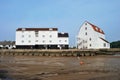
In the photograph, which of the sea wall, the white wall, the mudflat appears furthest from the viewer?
the white wall

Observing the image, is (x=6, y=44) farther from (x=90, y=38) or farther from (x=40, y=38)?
(x=90, y=38)

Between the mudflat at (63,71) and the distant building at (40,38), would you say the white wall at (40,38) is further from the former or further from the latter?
the mudflat at (63,71)

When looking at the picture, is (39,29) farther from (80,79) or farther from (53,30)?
(80,79)

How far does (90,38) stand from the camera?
9094 cm

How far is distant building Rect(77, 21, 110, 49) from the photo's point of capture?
294 ft

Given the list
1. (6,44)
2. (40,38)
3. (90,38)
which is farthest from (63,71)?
(6,44)

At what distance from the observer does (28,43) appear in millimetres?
103562

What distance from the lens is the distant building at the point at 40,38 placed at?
103312mm

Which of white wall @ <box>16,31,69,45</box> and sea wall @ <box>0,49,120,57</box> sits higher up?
white wall @ <box>16,31,69,45</box>

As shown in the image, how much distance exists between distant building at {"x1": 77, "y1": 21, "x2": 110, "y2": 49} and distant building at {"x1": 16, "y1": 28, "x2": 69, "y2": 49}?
12.2 meters

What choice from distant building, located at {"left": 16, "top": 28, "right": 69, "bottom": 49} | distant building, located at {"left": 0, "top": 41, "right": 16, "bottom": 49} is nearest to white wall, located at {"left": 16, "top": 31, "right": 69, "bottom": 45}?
distant building, located at {"left": 16, "top": 28, "right": 69, "bottom": 49}

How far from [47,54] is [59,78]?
178 ft

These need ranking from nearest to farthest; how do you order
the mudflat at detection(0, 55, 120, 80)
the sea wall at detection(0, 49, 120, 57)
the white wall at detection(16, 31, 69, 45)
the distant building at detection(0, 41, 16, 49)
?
the mudflat at detection(0, 55, 120, 80) → the sea wall at detection(0, 49, 120, 57) → the white wall at detection(16, 31, 69, 45) → the distant building at detection(0, 41, 16, 49)

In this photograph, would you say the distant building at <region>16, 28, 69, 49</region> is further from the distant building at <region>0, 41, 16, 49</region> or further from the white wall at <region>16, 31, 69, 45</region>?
the distant building at <region>0, 41, 16, 49</region>
